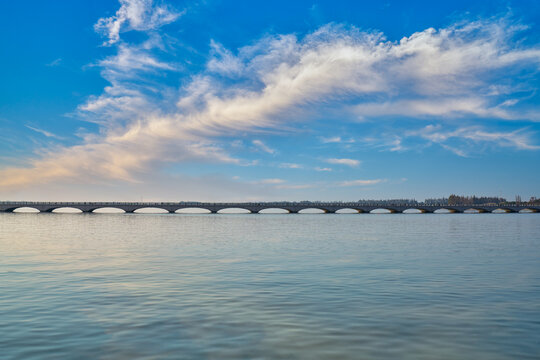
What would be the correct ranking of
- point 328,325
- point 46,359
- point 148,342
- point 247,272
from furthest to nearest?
point 247,272, point 328,325, point 148,342, point 46,359

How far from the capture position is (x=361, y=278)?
2277 cm

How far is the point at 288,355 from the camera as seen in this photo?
34.0ft

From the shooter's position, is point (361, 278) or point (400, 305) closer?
point (400, 305)

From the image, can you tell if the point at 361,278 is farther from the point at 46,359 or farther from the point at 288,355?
the point at 46,359

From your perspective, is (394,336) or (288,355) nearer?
(288,355)

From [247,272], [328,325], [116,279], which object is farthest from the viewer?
[247,272]

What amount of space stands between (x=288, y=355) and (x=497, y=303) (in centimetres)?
1047

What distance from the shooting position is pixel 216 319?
45.5 feet

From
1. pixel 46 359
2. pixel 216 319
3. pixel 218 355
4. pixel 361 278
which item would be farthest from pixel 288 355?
pixel 361 278

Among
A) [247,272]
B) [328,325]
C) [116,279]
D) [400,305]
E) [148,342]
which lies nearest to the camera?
[148,342]

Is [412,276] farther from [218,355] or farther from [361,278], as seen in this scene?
[218,355]

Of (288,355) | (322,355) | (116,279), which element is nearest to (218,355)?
(288,355)

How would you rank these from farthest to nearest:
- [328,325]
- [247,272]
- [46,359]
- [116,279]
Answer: [247,272] < [116,279] < [328,325] < [46,359]

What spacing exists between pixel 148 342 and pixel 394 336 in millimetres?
6654
